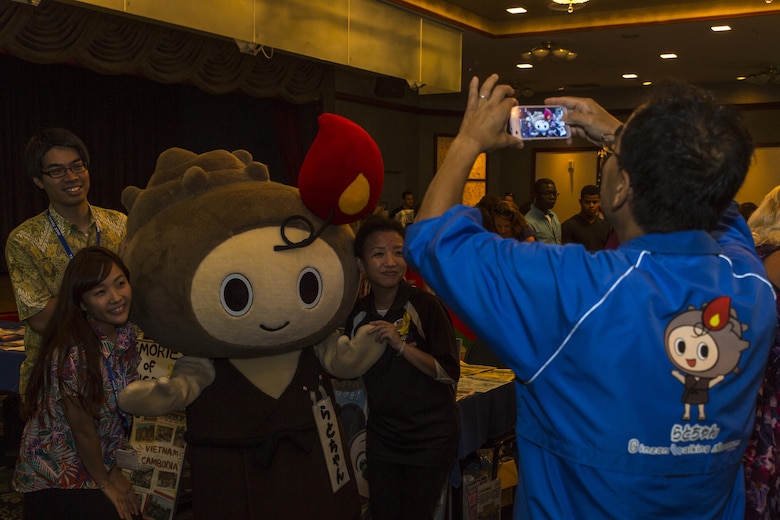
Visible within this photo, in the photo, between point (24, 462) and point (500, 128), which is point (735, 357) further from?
point (24, 462)

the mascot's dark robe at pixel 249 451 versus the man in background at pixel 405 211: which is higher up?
the man in background at pixel 405 211

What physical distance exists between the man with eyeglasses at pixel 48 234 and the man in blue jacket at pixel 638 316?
188 centimetres

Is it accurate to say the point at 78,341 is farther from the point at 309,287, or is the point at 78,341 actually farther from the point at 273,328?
the point at 309,287

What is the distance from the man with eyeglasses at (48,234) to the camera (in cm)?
271

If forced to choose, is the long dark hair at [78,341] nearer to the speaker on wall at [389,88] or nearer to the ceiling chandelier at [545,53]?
the ceiling chandelier at [545,53]

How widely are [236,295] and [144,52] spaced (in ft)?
16.1

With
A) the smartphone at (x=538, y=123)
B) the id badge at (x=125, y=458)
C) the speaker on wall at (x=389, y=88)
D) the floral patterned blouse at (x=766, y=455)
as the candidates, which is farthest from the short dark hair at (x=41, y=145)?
the speaker on wall at (x=389, y=88)

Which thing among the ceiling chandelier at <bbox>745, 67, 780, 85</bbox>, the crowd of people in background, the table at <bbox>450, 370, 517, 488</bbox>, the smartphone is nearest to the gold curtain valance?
the crowd of people in background

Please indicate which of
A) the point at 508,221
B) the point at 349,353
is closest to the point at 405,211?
the point at 508,221

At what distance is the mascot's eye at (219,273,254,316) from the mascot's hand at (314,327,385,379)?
0.34m

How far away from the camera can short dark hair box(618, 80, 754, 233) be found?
1153 mm

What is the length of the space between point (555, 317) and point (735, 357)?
0.94 ft

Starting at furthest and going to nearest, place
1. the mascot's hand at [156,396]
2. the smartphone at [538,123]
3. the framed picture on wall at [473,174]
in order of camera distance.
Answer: the framed picture on wall at [473,174]
the mascot's hand at [156,396]
the smartphone at [538,123]

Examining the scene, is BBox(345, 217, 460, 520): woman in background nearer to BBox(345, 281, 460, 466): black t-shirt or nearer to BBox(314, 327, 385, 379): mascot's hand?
BBox(345, 281, 460, 466): black t-shirt
